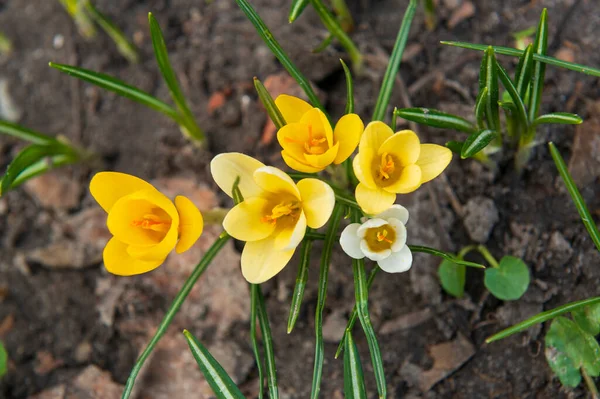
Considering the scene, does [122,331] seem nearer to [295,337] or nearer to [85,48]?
[295,337]

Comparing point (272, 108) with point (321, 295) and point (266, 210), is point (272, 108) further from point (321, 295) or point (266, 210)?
point (321, 295)

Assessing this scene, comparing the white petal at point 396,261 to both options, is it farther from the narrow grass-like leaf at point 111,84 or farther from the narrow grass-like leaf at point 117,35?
the narrow grass-like leaf at point 117,35

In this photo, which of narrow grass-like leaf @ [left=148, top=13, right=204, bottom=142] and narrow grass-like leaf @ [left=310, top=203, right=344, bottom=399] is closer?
narrow grass-like leaf @ [left=310, top=203, right=344, bottom=399]

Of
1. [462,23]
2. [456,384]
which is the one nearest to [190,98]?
[462,23]

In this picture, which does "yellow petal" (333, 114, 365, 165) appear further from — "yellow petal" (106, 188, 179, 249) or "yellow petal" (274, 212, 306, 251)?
"yellow petal" (106, 188, 179, 249)

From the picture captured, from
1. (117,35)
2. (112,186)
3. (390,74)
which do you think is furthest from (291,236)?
(117,35)

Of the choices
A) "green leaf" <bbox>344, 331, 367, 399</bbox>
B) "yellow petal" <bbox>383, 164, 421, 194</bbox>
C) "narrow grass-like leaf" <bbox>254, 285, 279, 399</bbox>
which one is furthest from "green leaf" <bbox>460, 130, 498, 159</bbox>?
"narrow grass-like leaf" <bbox>254, 285, 279, 399</bbox>
